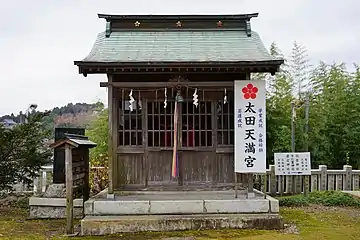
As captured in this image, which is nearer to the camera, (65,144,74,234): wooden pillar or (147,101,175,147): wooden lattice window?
(65,144,74,234): wooden pillar

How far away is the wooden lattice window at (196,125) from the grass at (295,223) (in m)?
2.18

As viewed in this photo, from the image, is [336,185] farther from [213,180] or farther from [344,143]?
[213,180]

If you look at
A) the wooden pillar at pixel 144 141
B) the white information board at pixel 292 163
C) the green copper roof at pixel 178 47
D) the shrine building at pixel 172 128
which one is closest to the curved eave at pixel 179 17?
the green copper roof at pixel 178 47

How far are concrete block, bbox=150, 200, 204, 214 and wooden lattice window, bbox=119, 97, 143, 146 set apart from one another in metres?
1.63

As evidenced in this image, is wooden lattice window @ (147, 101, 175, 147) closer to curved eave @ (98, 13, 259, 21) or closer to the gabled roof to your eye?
the gabled roof

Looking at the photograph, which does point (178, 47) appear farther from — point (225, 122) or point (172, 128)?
point (225, 122)

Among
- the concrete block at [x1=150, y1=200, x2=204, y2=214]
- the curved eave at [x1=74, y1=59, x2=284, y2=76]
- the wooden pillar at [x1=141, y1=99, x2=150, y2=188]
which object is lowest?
the concrete block at [x1=150, y1=200, x2=204, y2=214]

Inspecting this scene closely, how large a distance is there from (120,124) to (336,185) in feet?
23.9

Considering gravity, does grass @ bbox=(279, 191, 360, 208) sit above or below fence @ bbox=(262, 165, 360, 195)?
below

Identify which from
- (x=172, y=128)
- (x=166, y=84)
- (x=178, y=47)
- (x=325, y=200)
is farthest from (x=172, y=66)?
(x=325, y=200)

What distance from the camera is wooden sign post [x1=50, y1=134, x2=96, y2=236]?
750cm

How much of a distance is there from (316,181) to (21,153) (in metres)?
8.08

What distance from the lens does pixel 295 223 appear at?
8523 millimetres

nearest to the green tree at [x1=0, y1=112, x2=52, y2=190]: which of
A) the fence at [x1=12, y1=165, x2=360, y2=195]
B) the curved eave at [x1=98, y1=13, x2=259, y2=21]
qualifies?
the fence at [x1=12, y1=165, x2=360, y2=195]
